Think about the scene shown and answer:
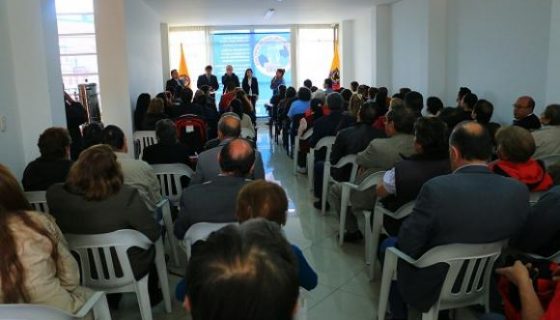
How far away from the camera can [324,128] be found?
5777mm

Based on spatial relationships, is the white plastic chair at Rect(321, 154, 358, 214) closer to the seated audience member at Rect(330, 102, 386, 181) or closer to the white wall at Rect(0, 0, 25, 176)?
the seated audience member at Rect(330, 102, 386, 181)

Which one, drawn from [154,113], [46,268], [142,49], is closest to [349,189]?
[46,268]

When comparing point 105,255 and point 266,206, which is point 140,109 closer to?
point 105,255

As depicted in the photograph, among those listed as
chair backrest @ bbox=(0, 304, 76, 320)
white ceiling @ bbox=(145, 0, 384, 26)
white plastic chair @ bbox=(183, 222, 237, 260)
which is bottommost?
chair backrest @ bbox=(0, 304, 76, 320)

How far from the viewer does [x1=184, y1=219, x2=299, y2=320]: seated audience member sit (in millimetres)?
887

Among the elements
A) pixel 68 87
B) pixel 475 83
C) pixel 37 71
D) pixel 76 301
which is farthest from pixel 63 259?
pixel 68 87

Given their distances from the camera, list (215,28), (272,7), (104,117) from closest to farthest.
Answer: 1. (104,117)
2. (272,7)
3. (215,28)

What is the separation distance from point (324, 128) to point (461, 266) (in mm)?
3492

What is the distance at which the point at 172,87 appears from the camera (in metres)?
10.8

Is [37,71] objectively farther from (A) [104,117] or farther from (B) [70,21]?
(B) [70,21]

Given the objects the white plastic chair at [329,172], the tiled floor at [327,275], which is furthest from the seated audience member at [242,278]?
the white plastic chair at [329,172]

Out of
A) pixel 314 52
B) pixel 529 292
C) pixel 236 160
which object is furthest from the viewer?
pixel 314 52

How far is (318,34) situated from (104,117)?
9221 millimetres

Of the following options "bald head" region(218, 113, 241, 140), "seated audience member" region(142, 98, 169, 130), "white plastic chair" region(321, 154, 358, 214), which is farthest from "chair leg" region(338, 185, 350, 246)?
"seated audience member" region(142, 98, 169, 130)
